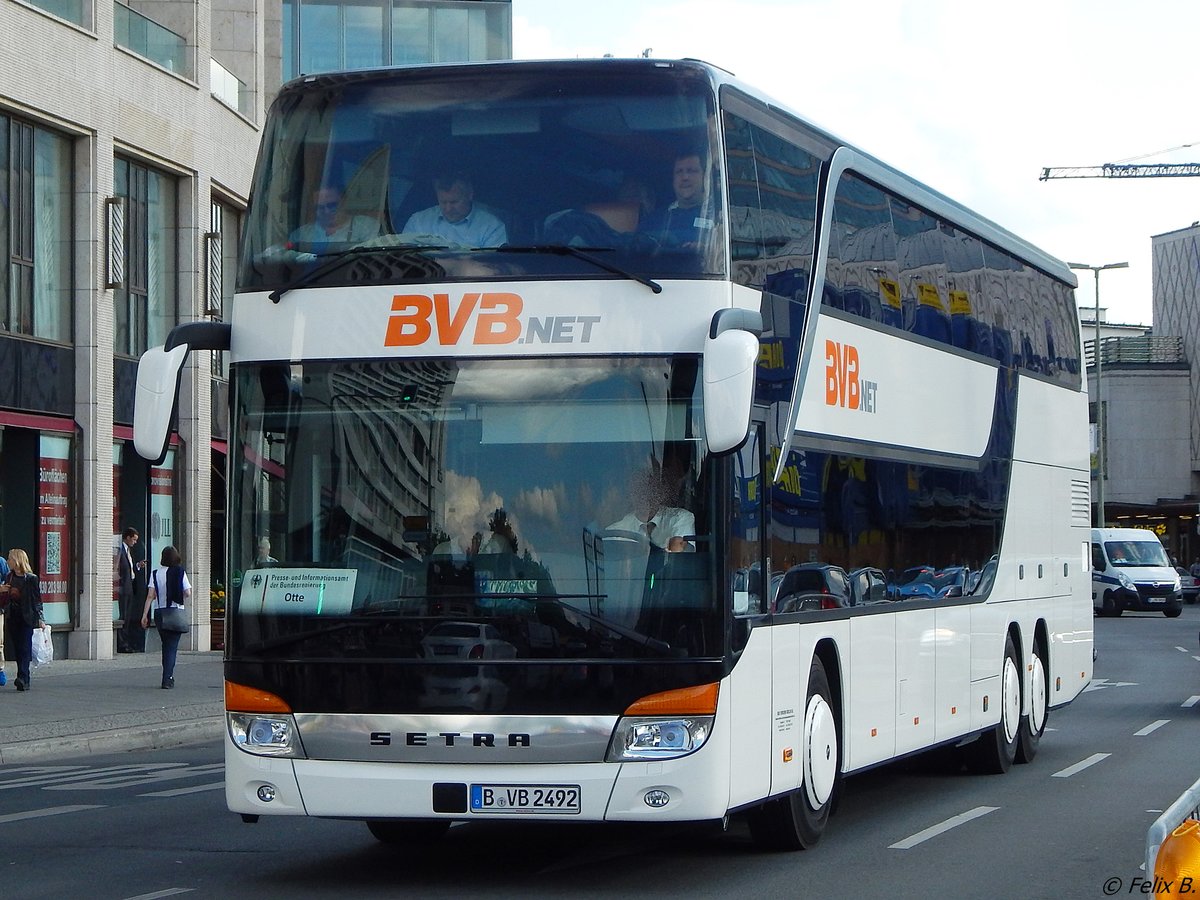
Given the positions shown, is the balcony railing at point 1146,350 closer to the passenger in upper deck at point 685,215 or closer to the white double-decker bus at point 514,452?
the white double-decker bus at point 514,452

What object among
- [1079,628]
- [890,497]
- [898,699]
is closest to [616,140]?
[890,497]

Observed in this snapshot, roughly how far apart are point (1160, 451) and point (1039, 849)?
94724 mm

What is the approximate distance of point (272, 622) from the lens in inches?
364

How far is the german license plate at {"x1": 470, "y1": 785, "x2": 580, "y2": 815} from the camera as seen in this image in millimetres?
8906

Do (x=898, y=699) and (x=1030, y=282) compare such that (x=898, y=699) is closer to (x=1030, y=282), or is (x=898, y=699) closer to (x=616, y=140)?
(x=616, y=140)

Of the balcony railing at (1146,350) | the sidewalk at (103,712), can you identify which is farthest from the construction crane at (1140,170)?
the sidewalk at (103,712)

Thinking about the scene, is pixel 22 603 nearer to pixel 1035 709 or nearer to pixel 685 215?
pixel 1035 709

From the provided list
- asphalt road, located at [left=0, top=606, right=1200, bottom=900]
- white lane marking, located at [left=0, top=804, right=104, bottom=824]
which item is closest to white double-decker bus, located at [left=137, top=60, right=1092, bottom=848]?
asphalt road, located at [left=0, top=606, right=1200, bottom=900]

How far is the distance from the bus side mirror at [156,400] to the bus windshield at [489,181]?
27.6 inches

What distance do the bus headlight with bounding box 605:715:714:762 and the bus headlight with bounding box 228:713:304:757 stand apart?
1.49m

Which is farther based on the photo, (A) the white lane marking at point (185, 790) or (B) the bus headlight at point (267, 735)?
(A) the white lane marking at point (185, 790)

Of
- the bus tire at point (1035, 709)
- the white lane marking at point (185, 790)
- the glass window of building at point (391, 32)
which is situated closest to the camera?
the white lane marking at point (185, 790)

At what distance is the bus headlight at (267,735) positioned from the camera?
30.2 feet

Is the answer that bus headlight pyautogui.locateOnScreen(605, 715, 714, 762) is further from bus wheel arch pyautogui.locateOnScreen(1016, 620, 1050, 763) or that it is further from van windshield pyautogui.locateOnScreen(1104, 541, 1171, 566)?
van windshield pyautogui.locateOnScreen(1104, 541, 1171, 566)
